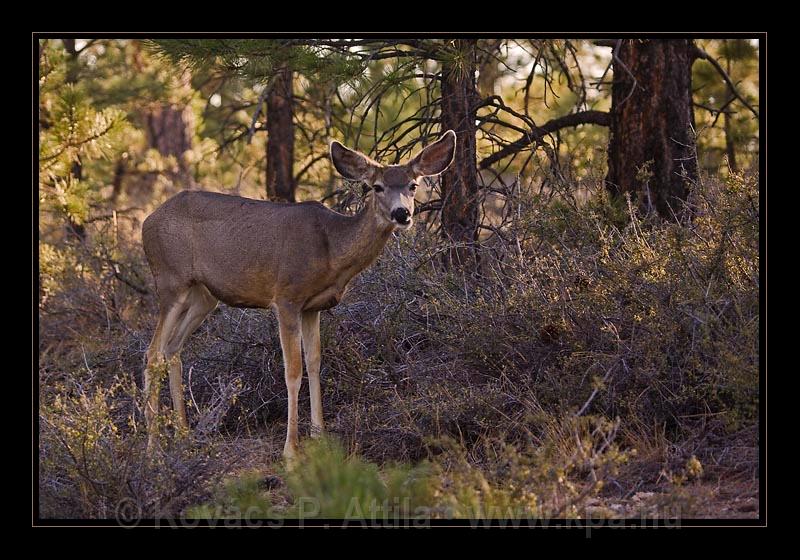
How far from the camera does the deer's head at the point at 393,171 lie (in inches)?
302

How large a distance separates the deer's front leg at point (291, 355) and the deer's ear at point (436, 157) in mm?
1442

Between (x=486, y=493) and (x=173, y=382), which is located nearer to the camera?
(x=486, y=493)

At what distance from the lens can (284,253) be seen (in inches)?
320

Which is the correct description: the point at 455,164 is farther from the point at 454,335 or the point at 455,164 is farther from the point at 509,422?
the point at 509,422

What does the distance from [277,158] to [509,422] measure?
8.10 m

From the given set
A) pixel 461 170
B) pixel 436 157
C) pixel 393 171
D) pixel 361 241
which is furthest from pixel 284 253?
pixel 461 170

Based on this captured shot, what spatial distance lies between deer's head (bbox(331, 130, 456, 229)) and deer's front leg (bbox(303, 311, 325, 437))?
1.12 metres

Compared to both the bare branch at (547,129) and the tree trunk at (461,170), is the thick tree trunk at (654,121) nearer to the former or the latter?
the bare branch at (547,129)

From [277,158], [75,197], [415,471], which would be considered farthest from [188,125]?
[415,471]

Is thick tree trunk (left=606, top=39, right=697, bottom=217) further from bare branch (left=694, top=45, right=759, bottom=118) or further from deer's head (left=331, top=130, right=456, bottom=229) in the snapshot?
deer's head (left=331, top=130, right=456, bottom=229)

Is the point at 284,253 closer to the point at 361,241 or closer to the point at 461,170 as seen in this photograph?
the point at 361,241

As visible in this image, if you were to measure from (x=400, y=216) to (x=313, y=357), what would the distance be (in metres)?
1.56

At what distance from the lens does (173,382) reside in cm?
870

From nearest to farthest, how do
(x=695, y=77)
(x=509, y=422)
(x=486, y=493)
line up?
(x=486, y=493), (x=509, y=422), (x=695, y=77)
